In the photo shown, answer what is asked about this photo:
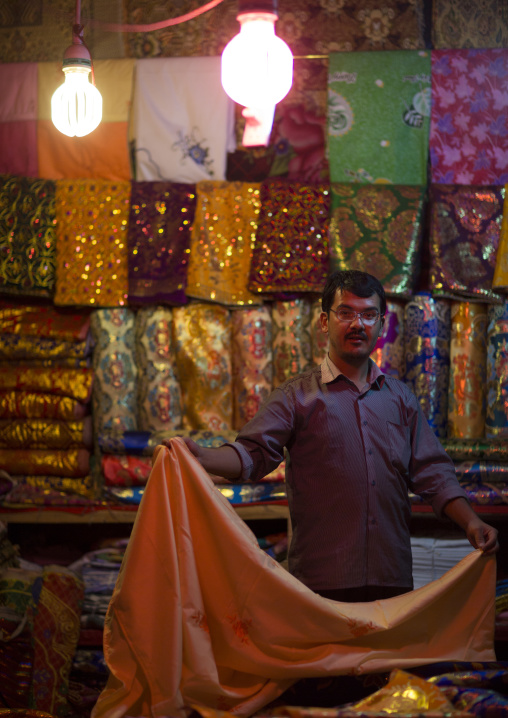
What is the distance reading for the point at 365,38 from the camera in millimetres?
3701

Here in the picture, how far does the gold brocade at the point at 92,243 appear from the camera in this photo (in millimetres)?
3432

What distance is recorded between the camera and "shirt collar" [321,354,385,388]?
83.9 inches

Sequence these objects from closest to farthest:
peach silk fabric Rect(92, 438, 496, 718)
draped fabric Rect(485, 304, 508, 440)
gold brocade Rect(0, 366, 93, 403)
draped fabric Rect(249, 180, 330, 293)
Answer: peach silk fabric Rect(92, 438, 496, 718)
draped fabric Rect(485, 304, 508, 440)
draped fabric Rect(249, 180, 330, 293)
gold brocade Rect(0, 366, 93, 403)

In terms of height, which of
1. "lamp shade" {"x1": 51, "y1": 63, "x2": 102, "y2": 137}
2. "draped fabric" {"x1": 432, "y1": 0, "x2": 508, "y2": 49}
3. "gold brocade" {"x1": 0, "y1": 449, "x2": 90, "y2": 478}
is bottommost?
"gold brocade" {"x1": 0, "y1": 449, "x2": 90, "y2": 478}

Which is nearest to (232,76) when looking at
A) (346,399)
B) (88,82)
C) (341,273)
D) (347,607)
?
(88,82)

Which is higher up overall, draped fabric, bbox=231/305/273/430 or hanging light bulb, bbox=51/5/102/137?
hanging light bulb, bbox=51/5/102/137

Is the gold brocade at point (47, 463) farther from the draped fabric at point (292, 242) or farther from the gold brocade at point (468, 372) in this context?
the gold brocade at point (468, 372)

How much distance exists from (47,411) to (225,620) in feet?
6.43

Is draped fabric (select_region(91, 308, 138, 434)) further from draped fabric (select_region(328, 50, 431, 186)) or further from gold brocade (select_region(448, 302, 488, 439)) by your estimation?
gold brocade (select_region(448, 302, 488, 439))

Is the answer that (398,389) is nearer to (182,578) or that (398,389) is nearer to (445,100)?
(182,578)

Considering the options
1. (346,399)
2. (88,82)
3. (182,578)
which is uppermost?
(88,82)

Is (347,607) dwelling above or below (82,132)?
below

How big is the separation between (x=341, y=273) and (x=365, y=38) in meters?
2.07

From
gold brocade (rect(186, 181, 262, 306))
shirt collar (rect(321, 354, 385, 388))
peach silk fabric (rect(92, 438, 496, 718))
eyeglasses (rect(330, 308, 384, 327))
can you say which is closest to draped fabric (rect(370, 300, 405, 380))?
gold brocade (rect(186, 181, 262, 306))
